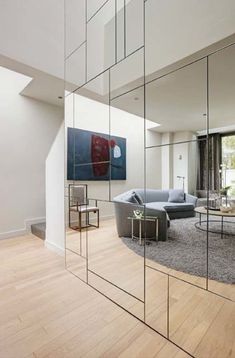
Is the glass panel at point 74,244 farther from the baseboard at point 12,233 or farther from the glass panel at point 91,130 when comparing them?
the baseboard at point 12,233

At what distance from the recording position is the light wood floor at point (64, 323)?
51.9 inches

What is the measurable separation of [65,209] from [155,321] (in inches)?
67.0

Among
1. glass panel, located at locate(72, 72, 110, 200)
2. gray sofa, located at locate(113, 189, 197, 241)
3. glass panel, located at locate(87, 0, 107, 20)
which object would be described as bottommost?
gray sofa, located at locate(113, 189, 197, 241)

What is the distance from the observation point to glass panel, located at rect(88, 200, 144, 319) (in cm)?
194

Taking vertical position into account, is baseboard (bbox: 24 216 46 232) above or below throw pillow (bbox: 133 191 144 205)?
below

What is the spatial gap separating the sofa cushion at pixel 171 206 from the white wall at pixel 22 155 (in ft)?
8.47

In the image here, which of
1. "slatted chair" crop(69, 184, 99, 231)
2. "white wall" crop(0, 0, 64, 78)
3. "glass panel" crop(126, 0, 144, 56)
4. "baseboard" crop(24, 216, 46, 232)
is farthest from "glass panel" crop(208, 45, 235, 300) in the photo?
"baseboard" crop(24, 216, 46, 232)

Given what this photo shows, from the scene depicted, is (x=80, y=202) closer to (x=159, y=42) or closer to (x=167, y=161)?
(x=167, y=161)

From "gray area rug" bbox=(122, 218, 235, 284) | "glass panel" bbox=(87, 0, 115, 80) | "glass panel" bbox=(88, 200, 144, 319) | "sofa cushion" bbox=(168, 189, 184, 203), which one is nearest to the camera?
"glass panel" bbox=(88, 200, 144, 319)

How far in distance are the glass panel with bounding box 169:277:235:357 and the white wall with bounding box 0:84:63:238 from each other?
3104mm

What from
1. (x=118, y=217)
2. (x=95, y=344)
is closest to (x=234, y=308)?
(x=95, y=344)

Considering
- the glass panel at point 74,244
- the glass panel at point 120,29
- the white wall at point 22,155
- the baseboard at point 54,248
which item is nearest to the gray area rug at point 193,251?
the glass panel at point 74,244

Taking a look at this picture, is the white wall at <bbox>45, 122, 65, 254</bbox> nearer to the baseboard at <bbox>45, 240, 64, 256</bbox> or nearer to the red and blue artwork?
the baseboard at <bbox>45, 240, 64, 256</bbox>

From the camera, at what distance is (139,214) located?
2.95 meters
